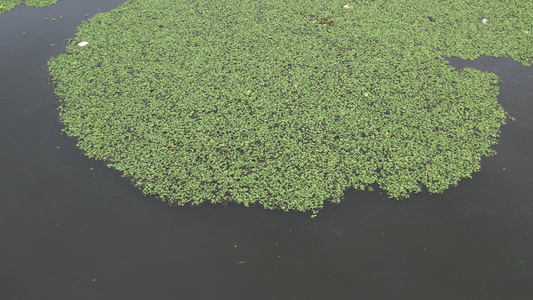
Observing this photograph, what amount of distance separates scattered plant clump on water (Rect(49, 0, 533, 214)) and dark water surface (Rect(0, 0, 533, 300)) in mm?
330

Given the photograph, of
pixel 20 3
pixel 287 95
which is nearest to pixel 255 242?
pixel 287 95

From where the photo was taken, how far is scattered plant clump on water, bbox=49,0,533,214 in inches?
241

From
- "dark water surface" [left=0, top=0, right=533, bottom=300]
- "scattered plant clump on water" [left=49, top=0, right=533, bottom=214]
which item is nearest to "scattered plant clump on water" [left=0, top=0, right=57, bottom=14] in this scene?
"scattered plant clump on water" [left=49, top=0, right=533, bottom=214]

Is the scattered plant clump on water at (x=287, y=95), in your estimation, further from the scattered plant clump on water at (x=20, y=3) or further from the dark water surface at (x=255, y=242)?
the scattered plant clump on water at (x=20, y=3)

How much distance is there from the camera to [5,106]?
7.57 metres

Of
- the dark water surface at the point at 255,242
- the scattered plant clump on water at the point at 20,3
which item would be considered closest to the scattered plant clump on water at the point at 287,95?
the dark water surface at the point at 255,242

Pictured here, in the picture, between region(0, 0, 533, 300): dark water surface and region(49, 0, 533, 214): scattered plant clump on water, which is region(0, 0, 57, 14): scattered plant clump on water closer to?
region(49, 0, 533, 214): scattered plant clump on water

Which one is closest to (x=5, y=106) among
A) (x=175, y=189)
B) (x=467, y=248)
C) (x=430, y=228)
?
(x=175, y=189)

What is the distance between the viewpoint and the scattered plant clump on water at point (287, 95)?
613 centimetres

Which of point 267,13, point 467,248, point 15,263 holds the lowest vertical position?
point 15,263

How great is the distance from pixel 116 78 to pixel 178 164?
2.90 m

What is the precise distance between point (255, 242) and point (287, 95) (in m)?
3.15

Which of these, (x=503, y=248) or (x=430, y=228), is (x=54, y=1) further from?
(x=503, y=248)

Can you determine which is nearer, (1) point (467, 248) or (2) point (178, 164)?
(1) point (467, 248)
